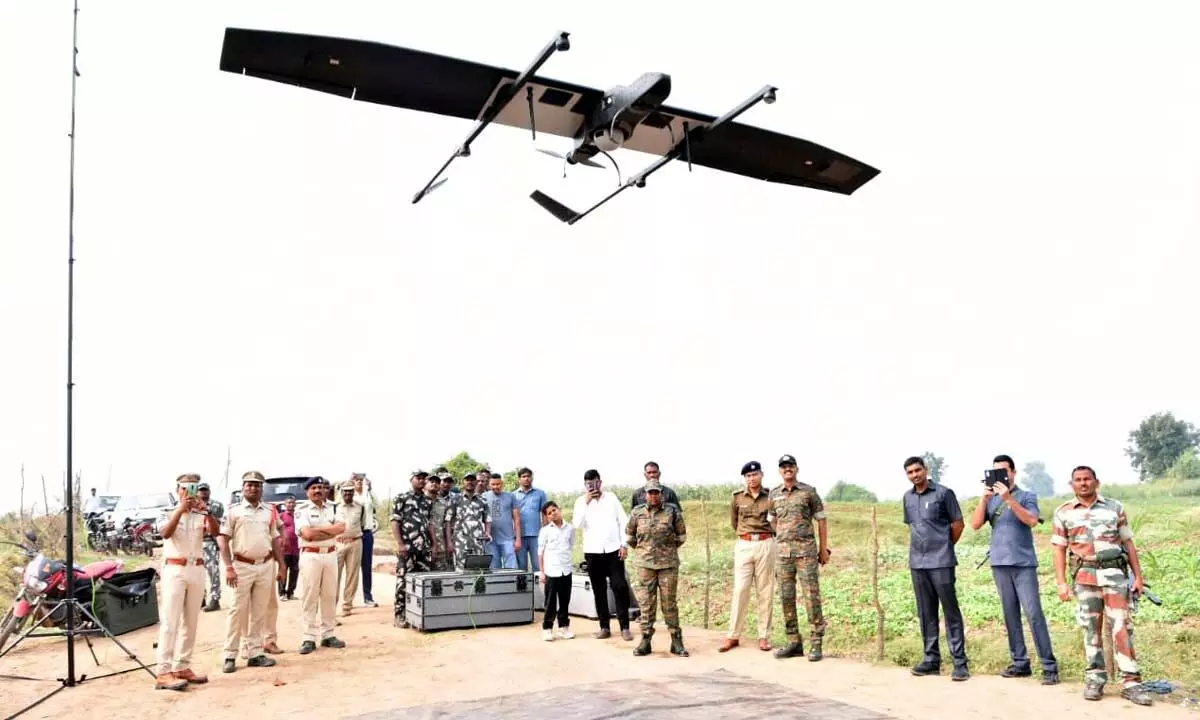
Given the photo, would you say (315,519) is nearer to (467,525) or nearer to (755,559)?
(467,525)

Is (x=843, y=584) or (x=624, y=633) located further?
(x=843, y=584)

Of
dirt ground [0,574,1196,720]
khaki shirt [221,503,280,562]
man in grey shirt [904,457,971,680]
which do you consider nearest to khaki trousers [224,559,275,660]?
khaki shirt [221,503,280,562]

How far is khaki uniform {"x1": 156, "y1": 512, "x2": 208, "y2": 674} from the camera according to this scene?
6.99m

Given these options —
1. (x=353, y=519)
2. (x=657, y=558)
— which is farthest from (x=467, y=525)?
(x=657, y=558)

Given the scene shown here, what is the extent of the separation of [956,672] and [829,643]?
2.90m

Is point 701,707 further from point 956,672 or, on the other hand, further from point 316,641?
point 316,641

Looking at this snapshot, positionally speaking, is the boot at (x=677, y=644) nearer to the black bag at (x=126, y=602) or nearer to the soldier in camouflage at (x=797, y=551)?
the soldier in camouflage at (x=797, y=551)

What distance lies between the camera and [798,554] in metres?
8.08

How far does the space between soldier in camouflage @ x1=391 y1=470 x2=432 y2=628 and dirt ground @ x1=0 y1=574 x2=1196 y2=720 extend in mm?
952

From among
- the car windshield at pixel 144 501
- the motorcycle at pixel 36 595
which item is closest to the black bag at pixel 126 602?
the motorcycle at pixel 36 595

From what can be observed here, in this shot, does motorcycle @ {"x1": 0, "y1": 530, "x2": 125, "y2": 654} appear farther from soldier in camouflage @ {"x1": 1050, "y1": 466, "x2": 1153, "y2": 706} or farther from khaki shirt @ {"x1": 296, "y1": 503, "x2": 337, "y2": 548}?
soldier in camouflage @ {"x1": 1050, "y1": 466, "x2": 1153, "y2": 706}

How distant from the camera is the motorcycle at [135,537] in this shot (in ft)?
62.6

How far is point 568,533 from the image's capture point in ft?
30.2

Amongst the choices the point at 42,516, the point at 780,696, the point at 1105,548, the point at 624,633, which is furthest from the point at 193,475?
the point at 42,516
